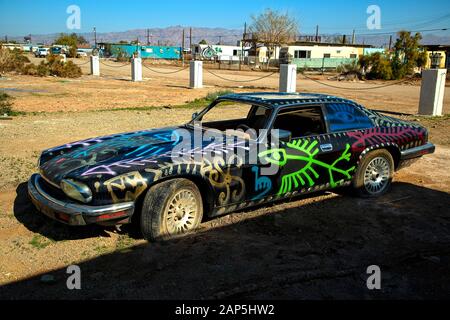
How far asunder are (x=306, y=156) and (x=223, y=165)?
1100mm

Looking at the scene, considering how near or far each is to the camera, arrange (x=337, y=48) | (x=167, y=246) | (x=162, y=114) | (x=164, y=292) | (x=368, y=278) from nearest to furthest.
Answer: (x=164, y=292)
(x=368, y=278)
(x=167, y=246)
(x=162, y=114)
(x=337, y=48)

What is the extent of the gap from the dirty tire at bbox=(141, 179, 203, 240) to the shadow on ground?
12 centimetres

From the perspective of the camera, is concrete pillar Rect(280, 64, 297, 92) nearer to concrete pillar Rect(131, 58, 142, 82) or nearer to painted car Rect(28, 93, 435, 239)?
concrete pillar Rect(131, 58, 142, 82)

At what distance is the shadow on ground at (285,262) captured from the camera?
336 cm

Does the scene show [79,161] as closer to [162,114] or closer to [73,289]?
[73,289]

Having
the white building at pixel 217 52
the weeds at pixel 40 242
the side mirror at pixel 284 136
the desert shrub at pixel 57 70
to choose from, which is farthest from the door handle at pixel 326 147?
the white building at pixel 217 52

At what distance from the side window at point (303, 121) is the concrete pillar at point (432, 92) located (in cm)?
1056

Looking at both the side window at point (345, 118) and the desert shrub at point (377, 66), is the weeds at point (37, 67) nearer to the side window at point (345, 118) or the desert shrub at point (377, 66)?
the desert shrub at point (377, 66)

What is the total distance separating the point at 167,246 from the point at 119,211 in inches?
23.2

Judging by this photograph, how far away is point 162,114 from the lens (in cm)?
1314

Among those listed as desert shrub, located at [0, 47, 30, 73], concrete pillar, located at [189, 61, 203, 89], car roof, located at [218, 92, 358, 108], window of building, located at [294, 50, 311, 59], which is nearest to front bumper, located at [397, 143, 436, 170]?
car roof, located at [218, 92, 358, 108]

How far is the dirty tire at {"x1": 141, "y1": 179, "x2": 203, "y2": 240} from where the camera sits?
3977 millimetres

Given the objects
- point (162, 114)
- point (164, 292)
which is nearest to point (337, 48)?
point (162, 114)

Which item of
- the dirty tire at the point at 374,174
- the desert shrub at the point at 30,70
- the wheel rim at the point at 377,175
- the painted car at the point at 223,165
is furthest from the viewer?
the desert shrub at the point at 30,70
